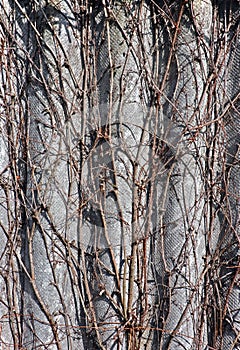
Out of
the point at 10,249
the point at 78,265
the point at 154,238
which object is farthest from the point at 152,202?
the point at 10,249

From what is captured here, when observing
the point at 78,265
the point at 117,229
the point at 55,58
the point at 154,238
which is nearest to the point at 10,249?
the point at 78,265

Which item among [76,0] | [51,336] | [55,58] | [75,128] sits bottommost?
[51,336]

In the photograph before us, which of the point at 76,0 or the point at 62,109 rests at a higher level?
the point at 76,0

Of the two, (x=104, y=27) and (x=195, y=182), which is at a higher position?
(x=104, y=27)

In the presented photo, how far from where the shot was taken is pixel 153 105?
2875mm

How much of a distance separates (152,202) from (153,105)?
48cm

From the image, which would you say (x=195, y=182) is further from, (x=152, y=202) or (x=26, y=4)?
(x=26, y=4)

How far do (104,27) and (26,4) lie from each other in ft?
1.33

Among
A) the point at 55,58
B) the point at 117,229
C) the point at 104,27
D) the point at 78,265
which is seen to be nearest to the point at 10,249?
the point at 78,265

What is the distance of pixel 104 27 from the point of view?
2.87 metres

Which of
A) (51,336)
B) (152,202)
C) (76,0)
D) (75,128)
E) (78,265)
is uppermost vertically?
(76,0)

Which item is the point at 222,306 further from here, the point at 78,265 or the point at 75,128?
the point at 75,128

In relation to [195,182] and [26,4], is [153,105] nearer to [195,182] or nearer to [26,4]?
[195,182]

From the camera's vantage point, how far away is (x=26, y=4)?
2881mm
